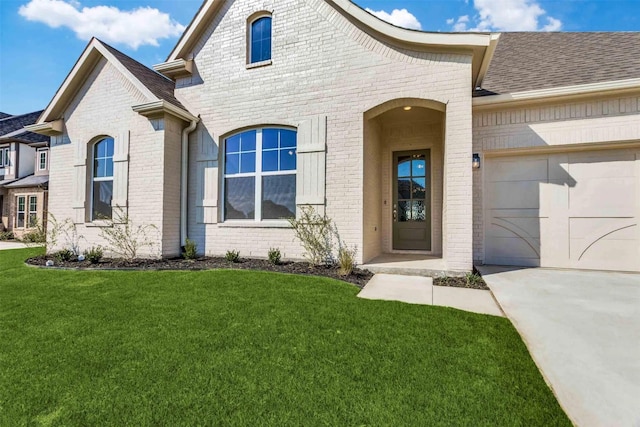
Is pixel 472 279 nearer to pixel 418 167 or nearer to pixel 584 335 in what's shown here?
pixel 584 335

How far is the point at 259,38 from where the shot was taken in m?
6.92

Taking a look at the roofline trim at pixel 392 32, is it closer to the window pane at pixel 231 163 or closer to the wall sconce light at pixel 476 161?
Answer: the wall sconce light at pixel 476 161

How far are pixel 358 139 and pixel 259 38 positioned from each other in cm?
361

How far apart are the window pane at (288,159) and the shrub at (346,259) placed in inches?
82.1

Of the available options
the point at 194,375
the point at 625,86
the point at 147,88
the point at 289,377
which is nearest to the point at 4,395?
the point at 194,375

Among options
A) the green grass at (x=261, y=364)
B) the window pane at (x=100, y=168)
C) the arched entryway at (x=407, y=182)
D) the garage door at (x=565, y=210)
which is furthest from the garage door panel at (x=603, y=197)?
the window pane at (x=100, y=168)

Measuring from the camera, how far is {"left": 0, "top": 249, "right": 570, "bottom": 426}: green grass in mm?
1801

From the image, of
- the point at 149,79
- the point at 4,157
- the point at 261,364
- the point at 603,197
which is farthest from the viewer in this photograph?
the point at 4,157

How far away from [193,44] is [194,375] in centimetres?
782

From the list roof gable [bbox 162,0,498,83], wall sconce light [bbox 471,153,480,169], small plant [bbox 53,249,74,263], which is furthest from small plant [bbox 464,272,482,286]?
small plant [bbox 53,249,74,263]

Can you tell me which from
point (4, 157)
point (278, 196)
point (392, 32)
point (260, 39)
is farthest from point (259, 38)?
point (4, 157)

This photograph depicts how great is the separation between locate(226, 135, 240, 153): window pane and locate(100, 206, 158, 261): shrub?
8.24 feet

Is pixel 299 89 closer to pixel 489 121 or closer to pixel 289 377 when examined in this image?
pixel 489 121

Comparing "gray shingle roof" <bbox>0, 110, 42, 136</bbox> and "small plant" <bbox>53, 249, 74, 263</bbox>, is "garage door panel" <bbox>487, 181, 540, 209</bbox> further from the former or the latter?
"gray shingle roof" <bbox>0, 110, 42, 136</bbox>
